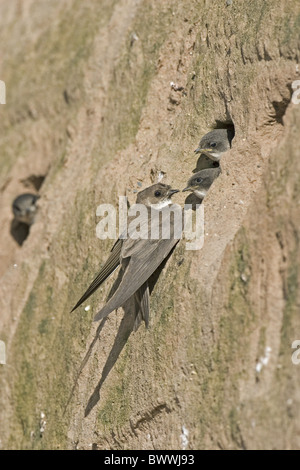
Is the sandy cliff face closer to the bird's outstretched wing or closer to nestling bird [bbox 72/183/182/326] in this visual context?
nestling bird [bbox 72/183/182/326]

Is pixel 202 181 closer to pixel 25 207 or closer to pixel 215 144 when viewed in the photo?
pixel 215 144

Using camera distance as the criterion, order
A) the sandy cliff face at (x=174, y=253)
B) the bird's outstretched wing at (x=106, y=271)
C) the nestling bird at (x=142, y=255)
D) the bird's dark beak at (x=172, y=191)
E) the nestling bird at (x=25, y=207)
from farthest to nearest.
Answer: the nestling bird at (x=25, y=207), the bird's dark beak at (x=172, y=191), the bird's outstretched wing at (x=106, y=271), the nestling bird at (x=142, y=255), the sandy cliff face at (x=174, y=253)

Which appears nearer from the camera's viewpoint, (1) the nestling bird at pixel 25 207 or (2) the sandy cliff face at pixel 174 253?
(2) the sandy cliff face at pixel 174 253

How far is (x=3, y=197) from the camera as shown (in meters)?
8.00

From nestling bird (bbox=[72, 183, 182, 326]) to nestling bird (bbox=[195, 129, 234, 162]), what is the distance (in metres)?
0.31

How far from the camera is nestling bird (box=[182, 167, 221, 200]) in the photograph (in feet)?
15.2

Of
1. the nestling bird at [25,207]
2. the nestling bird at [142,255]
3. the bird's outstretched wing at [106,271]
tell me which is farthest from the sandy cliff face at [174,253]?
the nestling bird at [25,207]

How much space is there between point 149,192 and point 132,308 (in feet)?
2.44

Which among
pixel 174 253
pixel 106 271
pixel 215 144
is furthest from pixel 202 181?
pixel 106 271

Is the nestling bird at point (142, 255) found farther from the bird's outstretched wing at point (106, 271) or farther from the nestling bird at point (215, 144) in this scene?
the nestling bird at point (215, 144)

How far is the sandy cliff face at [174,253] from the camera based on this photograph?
11.4ft

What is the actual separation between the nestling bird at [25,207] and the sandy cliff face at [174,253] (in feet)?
1.41
